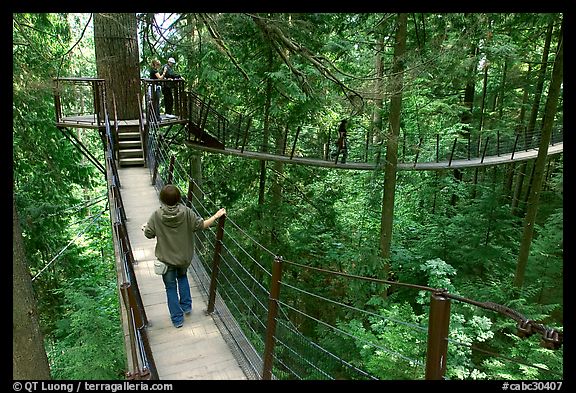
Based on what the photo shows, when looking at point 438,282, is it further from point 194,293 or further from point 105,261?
point 105,261

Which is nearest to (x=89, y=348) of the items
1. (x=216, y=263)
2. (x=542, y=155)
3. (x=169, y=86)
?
(x=216, y=263)

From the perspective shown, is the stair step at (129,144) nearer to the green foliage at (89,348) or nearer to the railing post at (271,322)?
the green foliage at (89,348)

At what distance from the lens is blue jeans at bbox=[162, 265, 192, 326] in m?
3.51

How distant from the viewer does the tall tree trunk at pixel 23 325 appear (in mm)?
3242

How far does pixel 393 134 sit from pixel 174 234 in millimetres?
4440

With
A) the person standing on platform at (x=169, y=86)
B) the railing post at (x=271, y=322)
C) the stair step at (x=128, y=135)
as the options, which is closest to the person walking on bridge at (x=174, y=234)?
the railing post at (x=271, y=322)

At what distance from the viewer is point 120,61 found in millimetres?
8305

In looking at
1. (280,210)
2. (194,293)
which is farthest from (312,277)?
(194,293)

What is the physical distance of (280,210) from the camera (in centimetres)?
958

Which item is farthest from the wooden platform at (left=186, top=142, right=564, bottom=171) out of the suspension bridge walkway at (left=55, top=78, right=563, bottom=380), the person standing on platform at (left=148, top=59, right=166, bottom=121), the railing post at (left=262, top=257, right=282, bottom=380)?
the railing post at (left=262, top=257, right=282, bottom=380)

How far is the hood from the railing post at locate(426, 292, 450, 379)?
7.11ft

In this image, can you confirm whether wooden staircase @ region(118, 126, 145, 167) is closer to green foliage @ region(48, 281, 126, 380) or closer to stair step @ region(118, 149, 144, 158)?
stair step @ region(118, 149, 144, 158)

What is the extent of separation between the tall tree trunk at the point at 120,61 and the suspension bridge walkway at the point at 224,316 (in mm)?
330

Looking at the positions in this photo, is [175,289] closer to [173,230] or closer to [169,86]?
[173,230]
